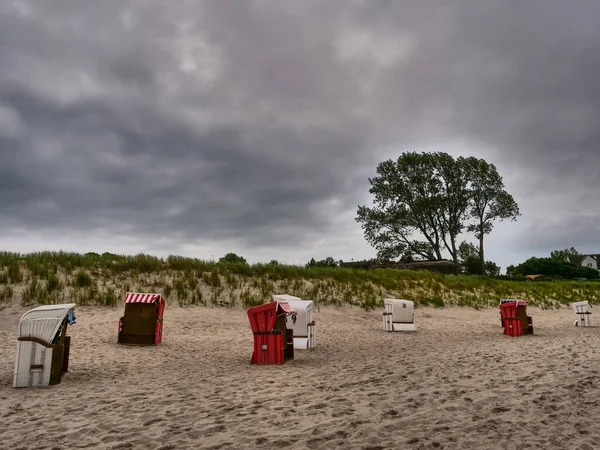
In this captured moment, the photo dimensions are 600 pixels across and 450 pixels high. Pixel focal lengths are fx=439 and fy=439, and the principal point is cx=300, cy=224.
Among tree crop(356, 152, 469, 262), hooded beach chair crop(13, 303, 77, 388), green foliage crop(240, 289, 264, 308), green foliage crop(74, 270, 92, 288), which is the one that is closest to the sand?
hooded beach chair crop(13, 303, 77, 388)

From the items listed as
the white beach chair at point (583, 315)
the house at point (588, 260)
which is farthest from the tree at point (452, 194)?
the house at point (588, 260)

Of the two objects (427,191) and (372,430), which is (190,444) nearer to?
(372,430)

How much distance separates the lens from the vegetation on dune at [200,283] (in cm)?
1672

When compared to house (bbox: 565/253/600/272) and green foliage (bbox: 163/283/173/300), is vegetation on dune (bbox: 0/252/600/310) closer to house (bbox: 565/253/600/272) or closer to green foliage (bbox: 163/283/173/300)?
green foliage (bbox: 163/283/173/300)

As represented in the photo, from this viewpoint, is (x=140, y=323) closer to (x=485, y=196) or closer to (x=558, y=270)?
(x=485, y=196)

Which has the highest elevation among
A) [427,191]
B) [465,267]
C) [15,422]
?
[427,191]

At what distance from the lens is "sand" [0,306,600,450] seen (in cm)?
432

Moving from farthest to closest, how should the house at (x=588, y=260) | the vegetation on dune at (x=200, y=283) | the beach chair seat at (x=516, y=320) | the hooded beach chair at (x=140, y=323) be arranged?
the house at (x=588, y=260) → the vegetation on dune at (x=200, y=283) → the beach chair seat at (x=516, y=320) → the hooded beach chair at (x=140, y=323)

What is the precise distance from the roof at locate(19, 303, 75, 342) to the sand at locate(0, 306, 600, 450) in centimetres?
85

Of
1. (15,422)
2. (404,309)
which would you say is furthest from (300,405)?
(404,309)

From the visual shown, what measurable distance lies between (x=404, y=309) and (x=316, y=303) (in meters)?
5.30

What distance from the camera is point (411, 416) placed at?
4855 millimetres

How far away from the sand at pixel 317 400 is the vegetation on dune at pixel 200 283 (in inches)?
250

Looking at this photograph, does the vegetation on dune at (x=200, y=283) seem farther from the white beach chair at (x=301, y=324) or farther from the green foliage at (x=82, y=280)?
the white beach chair at (x=301, y=324)
